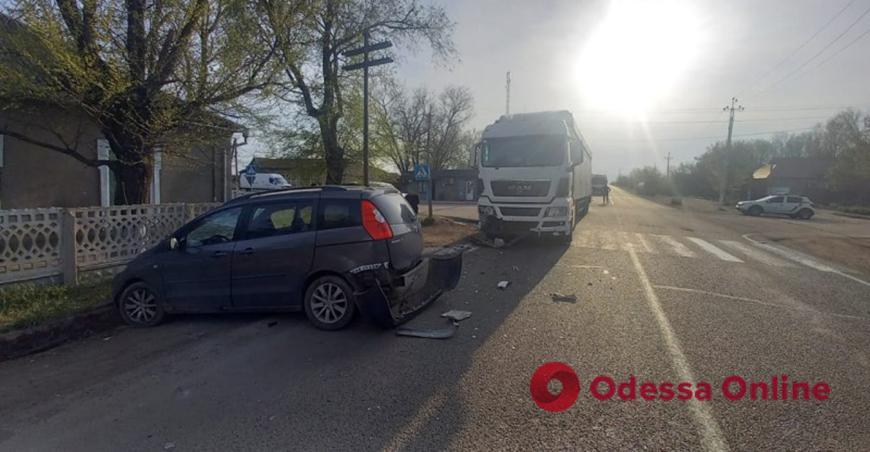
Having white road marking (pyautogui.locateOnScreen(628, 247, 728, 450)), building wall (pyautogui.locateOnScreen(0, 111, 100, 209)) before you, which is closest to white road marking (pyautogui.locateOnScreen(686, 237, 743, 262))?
white road marking (pyautogui.locateOnScreen(628, 247, 728, 450))

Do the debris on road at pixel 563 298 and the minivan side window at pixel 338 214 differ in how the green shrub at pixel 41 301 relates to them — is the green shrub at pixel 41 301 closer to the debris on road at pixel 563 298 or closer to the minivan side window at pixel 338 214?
the minivan side window at pixel 338 214

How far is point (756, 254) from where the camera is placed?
421 inches

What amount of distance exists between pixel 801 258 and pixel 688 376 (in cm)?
969

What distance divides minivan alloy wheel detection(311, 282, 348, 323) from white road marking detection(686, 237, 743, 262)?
9.24 metres

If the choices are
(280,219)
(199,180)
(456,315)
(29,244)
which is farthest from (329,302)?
(199,180)

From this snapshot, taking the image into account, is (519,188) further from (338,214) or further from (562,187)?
(338,214)

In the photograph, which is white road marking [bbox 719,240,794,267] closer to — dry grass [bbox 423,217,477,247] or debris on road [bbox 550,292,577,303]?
debris on road [bbox 550,292,577,303]

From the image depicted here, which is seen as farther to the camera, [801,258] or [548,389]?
[801,258]

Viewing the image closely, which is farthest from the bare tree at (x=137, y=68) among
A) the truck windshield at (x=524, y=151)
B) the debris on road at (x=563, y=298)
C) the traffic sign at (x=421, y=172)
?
the traffic sign at (x=421, y=172)

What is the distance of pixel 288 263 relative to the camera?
192 inches

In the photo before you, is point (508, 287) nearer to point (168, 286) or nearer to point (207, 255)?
point (207, 255)

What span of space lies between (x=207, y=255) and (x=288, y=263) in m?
1.10

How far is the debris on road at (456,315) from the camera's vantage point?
16.8 feet

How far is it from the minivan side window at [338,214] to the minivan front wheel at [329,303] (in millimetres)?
620
